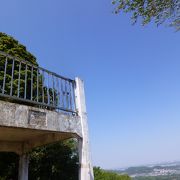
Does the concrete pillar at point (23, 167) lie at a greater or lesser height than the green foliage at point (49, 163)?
lesser

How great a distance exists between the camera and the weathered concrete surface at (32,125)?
3.56m

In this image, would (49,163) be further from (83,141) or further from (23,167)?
(83,141)

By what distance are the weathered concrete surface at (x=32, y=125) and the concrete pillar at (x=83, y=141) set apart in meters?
0.12

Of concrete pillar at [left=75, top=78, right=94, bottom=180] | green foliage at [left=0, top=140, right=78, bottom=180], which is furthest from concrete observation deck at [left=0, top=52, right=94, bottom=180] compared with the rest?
green foliage at [left=0, top=140, right=78, bottom=180]

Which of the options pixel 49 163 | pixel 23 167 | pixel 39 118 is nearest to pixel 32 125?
pixel 39 118

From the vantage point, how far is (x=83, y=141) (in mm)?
4633

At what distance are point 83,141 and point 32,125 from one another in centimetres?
117

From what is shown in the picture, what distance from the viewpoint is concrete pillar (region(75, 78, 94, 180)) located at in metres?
4.46

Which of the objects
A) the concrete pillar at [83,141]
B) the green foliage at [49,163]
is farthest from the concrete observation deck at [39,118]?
the green foliage at [49,163]

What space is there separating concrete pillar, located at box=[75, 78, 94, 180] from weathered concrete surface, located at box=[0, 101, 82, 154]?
117 mm

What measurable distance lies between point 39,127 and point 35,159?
700cm

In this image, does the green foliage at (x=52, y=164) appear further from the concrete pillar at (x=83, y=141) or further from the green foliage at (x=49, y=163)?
the concrete pillar at (x=83, y=141)

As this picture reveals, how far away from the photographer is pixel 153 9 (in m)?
6.35

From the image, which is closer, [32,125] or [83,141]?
[32,125]
